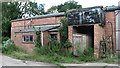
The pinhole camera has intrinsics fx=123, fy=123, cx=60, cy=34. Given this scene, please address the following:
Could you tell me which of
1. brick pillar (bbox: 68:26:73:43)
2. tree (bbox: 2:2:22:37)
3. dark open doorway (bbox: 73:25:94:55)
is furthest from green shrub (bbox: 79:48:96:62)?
tree (bbox: 2:2:22:37)

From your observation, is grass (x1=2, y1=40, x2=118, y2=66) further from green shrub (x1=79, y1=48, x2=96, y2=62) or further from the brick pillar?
the brick pillar

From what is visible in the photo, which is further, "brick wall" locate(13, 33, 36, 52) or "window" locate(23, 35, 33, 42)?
"window" locate(23, 35, 33, 42)

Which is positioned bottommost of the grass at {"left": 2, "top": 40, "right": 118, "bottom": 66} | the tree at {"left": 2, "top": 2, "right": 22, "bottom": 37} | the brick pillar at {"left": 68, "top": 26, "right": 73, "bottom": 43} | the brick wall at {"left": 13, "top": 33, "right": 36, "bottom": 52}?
the grass at {"left": 2, "top": 40, "right": 118, "bottom": 66}

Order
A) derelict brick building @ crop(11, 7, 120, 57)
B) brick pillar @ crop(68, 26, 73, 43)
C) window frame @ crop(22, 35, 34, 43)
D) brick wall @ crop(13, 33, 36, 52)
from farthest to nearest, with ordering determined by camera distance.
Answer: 1. window frame @ crop(22, 35, 34, 43)
2. brick wall @ crop(13, 33, 36, 52)
3. brick pillar @ crop(68, 26, 73, 43)
4. derelict brick building @ crop(11, 7, 120, 57)

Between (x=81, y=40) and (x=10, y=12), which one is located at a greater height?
(x=10, y=12)

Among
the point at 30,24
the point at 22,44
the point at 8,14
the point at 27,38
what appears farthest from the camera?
the point at 8,14

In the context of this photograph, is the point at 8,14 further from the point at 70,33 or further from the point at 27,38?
the point at 70,33

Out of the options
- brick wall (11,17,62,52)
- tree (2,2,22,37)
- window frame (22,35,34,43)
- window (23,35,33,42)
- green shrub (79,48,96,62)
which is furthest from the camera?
tree (2,2,22,37)

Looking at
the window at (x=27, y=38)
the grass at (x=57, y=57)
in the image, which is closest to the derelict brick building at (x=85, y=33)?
the window at (x=27, y=38)

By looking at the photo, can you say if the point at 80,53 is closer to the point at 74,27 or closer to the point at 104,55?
the point at 104,55

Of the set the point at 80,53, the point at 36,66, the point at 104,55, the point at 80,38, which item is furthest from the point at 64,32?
the point at 36,66

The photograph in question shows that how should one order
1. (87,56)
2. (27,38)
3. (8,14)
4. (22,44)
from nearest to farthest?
(87,56) → (27,38) → (22,44) → (8,14)

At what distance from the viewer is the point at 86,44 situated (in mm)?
11273

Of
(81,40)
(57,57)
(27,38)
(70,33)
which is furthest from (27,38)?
(81,40)
